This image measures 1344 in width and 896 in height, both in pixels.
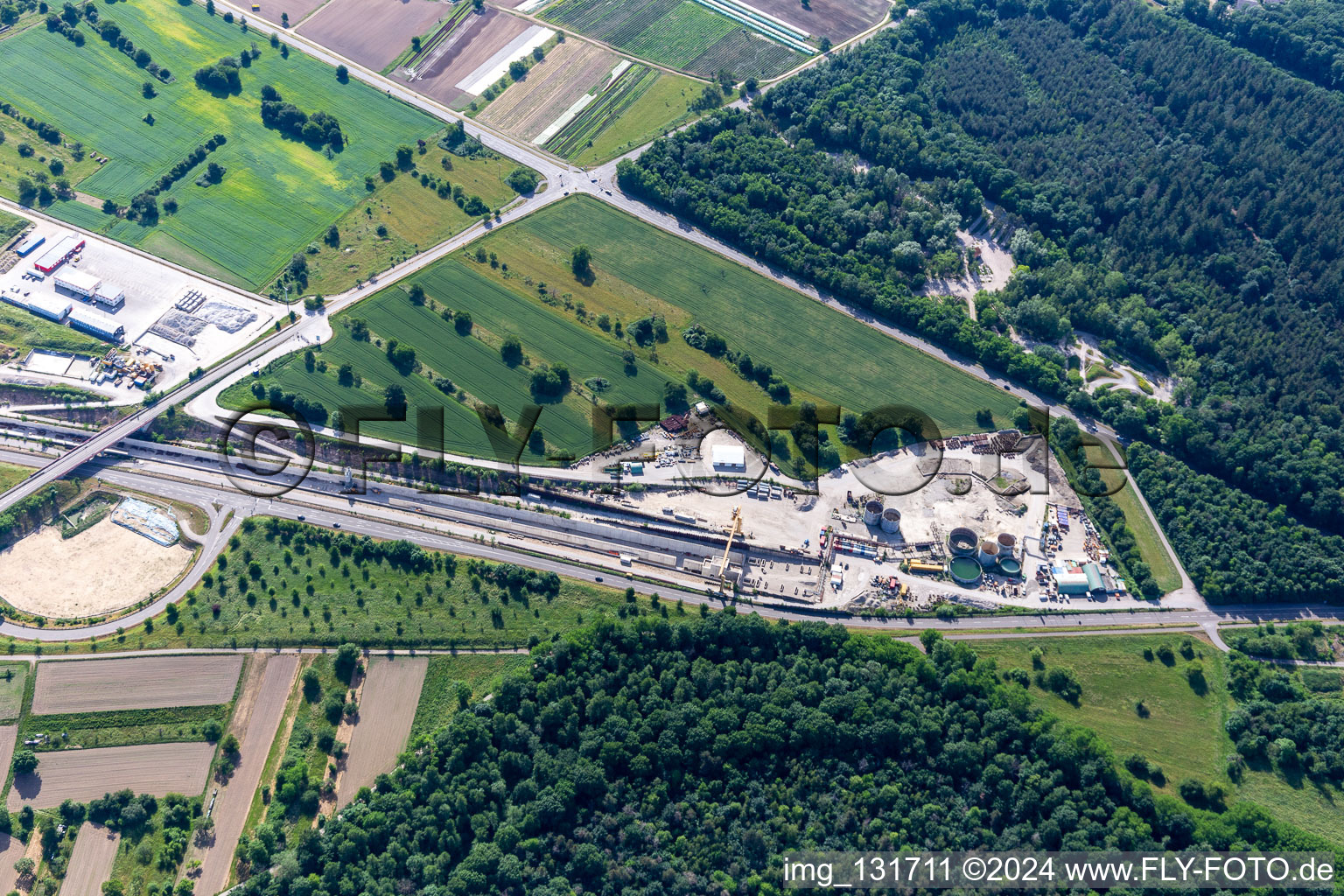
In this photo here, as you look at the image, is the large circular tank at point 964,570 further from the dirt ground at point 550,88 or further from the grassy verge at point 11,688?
the grassy verge at point 11,688

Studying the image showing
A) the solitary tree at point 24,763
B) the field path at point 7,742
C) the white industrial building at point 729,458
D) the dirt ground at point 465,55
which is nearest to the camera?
the solitary tree at point 24,763

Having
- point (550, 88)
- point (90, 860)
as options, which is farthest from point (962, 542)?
point (550, 88)

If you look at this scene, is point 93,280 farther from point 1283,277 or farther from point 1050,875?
point 1283,277

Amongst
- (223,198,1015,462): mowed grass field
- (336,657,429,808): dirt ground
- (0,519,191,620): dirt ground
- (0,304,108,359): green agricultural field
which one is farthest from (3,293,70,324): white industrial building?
(336,657,429,808): dirt ground

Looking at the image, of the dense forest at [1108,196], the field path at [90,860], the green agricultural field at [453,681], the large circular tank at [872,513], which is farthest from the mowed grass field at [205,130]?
the large circular tank at [872,513]

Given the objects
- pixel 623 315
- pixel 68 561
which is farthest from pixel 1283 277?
pixel 68 561
